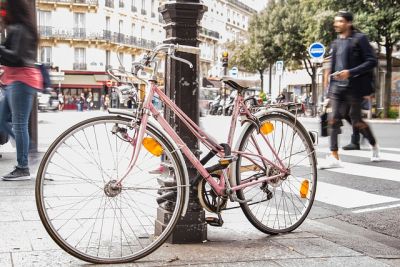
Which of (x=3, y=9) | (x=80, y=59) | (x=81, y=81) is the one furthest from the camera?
(x=80, y=59)

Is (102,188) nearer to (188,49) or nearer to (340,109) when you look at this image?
(188,49)

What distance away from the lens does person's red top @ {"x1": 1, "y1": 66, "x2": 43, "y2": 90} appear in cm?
581

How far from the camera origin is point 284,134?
168 inches

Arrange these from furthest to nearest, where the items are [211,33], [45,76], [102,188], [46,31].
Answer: [211,33] < [46,31] < [45,76] < [102,188]

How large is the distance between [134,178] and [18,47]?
2.80 metres

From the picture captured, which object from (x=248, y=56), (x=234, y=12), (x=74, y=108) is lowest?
(x=74, y=108)

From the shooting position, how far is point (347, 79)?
26.0 feet

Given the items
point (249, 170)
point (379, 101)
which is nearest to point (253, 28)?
point (379, 101)

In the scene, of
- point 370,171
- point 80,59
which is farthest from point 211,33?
point 370,171

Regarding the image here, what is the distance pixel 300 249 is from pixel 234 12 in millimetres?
94210

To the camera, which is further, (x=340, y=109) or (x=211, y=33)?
(x=211, y=33)

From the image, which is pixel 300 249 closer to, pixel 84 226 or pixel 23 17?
pixel 84 226

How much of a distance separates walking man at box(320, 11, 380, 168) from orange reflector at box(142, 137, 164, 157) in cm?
485

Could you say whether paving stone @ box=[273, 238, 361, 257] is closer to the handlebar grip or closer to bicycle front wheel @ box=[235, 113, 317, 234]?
bicycle front wheel @ box=[235, 113, 317, 234]
